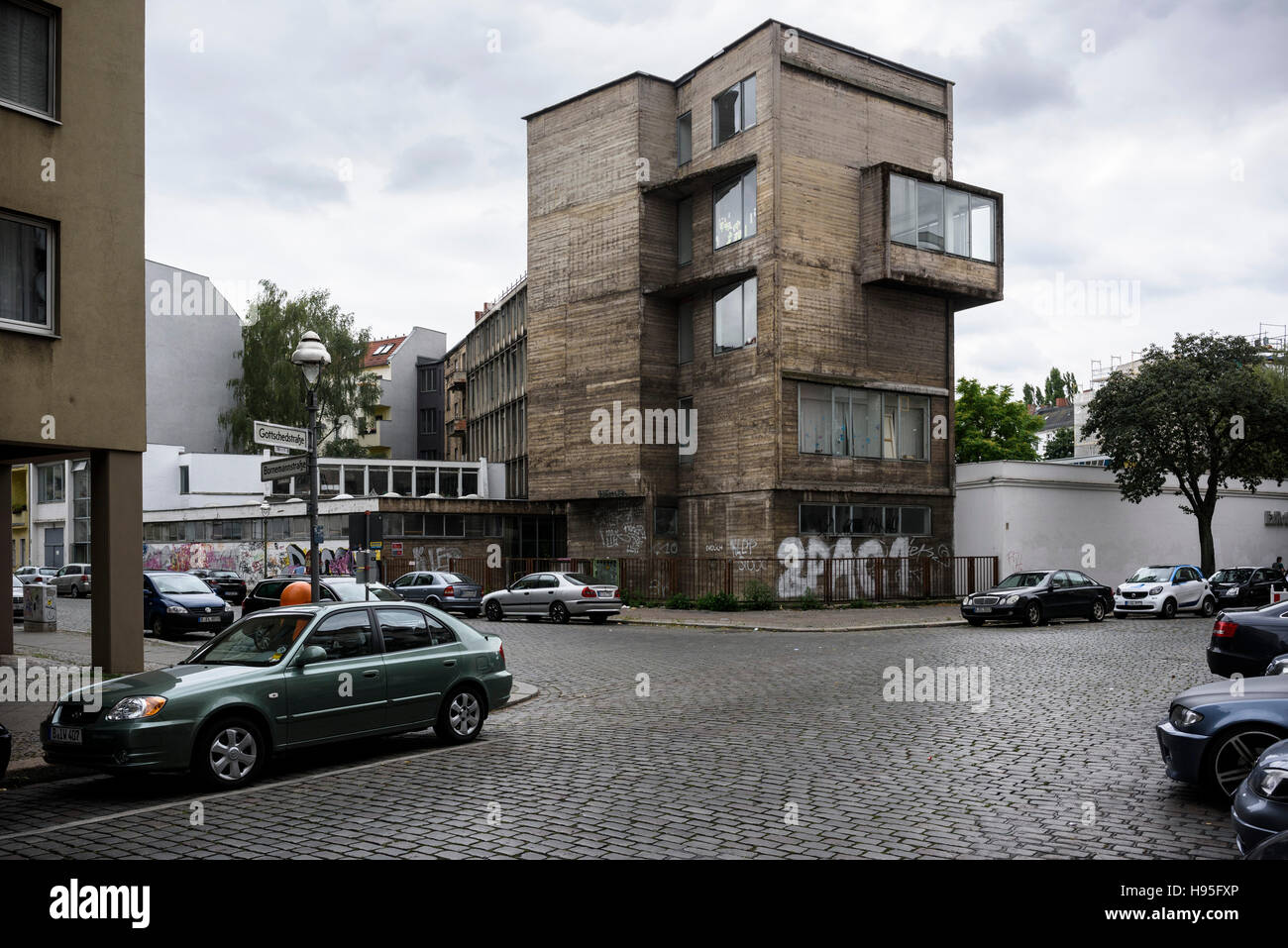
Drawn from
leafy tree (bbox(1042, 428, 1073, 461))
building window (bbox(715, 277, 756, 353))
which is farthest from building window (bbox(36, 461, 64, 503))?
leafy tree (bbox(1042, 428, 1073, 461))

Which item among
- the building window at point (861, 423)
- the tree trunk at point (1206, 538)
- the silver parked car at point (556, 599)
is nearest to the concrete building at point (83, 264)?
the silver parked car at point (556, 599)

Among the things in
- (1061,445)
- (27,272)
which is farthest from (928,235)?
(1061,445)

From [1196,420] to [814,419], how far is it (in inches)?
536

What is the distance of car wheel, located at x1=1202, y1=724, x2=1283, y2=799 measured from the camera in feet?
24.3

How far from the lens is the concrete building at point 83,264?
12625 millimetres

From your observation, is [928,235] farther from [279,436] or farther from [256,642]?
[256,642]

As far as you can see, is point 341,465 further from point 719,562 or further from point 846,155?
point 846,155

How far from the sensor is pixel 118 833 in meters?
7.32

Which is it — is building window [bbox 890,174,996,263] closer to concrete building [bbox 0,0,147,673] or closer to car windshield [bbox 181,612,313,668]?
concrete building [bbox 0,0,147,673]

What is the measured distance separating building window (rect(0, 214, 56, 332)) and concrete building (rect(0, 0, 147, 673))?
15mm

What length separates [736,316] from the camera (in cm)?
3516

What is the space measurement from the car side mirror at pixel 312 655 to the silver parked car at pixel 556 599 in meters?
20.0

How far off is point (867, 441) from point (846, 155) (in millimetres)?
9408
